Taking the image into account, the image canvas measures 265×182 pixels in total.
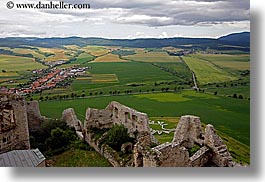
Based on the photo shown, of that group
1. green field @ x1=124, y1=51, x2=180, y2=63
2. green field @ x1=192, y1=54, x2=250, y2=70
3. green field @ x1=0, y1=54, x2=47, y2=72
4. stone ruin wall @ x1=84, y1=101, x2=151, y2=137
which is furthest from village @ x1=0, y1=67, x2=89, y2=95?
green field @ x1=192, y1=54, x2=250, y2=70

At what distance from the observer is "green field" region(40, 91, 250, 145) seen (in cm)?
514

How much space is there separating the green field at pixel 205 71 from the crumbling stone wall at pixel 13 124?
92.9 inches

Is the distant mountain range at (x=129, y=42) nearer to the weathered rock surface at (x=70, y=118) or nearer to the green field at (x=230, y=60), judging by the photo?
the green field at (x=230, y=60)

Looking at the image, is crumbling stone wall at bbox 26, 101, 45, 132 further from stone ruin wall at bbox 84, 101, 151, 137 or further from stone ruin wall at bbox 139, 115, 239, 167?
stone ruin wall at bbox 139, 115, 239, 167

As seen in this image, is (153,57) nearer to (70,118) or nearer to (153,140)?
(153,140)

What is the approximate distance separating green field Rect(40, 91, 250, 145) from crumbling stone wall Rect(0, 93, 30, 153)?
30 cm

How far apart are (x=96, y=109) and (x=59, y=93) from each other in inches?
22.7

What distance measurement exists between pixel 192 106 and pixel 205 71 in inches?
20.9

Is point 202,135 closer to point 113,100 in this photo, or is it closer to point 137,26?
point 113,100

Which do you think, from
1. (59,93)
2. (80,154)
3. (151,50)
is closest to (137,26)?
(151,50)

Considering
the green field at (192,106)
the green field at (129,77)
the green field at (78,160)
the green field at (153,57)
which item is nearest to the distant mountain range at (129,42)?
the green field at (153,57)

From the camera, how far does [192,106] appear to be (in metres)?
5.33

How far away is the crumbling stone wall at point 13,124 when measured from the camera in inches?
208

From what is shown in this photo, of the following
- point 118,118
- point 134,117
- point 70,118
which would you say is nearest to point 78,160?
point 70,118
